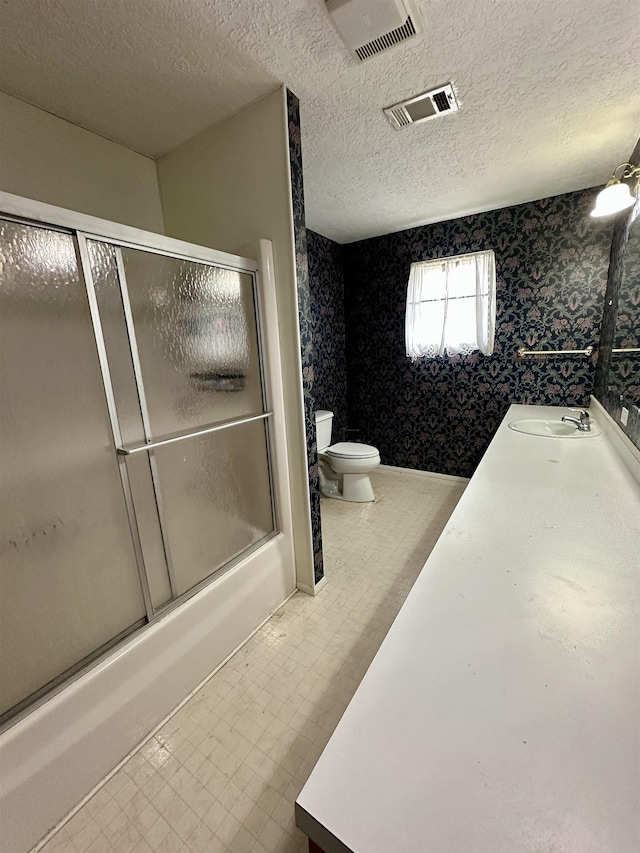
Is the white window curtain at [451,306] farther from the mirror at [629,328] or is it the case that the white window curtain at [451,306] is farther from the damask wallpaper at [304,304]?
the damask wallpaper at [304,304]

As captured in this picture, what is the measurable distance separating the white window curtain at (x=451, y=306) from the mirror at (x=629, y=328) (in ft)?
3.02

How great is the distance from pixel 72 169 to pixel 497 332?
2.77 m

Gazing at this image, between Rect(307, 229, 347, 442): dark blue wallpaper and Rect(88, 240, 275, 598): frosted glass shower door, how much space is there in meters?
1.35

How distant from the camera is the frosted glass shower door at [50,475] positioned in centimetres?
89

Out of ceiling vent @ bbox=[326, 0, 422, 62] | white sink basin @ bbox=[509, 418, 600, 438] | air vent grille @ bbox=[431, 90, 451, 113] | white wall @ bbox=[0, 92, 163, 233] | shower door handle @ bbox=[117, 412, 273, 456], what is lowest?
white sink basin @ bbox=[509, 418, 600, 438]

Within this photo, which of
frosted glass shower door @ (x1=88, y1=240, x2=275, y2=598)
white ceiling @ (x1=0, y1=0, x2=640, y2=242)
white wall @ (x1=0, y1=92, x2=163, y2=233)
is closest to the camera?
white ceiling @ (x1=0, y1=0, x2=640, y2=242)

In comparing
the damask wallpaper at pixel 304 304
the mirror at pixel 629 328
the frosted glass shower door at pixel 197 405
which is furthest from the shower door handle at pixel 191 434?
the mirror at pixel 629 328

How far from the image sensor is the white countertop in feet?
1.28

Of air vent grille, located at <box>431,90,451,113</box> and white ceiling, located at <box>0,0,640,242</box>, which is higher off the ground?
white ceiling, located at <box>0,0,640,242</box>

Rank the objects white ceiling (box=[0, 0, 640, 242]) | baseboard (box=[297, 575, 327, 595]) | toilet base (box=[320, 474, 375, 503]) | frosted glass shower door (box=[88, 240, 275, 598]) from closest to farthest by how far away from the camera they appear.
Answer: white ceiling (box=[0, 0, 640, 242]) < frosted glass shower door (box=[88, 240, 275, 598]) < baseboard (box=[297, 575, 327, 595]) < toilet base (box=[320, 474, 375, 503])

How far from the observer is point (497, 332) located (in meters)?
2.70

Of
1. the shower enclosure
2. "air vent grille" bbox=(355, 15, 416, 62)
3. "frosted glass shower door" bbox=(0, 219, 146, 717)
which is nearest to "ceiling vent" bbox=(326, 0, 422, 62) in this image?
"air vent grille" bbox=(355, 15, 416, 62)

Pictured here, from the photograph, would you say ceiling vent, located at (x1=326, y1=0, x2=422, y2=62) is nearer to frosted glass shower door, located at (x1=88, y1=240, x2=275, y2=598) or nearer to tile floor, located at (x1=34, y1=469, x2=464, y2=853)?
frosted glass shower door, located at (x1=88, y1=240, x2=275, y2=598)

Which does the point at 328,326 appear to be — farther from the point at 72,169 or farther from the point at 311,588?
the point at 311,588
